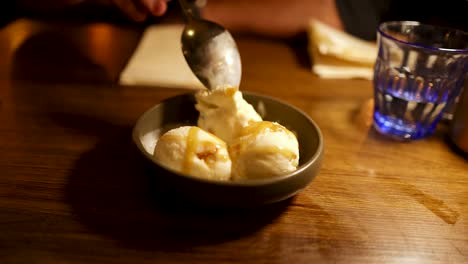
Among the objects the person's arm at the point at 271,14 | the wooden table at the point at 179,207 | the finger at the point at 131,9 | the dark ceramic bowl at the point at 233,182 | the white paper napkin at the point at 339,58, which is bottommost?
the person's arm at the point at 271,14

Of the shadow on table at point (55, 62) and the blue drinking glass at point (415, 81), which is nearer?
the blue drinking glass at point (415, 81)

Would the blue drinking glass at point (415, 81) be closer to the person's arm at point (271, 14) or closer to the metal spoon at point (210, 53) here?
the metal spoon at point (210, 53)

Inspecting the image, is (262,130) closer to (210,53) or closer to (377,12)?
(210,53)

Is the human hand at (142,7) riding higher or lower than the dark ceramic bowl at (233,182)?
higher

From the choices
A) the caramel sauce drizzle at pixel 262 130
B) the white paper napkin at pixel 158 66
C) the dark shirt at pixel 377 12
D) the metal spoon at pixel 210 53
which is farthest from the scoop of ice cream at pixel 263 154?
the dark shirt at pixel 377 12

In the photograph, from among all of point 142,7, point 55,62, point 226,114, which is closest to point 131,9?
point 142,7

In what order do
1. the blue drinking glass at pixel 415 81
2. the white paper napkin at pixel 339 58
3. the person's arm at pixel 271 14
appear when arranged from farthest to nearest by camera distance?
the person's arm at pixel 271 14 → the white paper napkin at pixel 339 58 → the blue drinking glass at pixel 415 81

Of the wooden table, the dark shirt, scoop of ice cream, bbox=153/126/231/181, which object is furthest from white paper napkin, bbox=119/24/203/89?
the dark shirt

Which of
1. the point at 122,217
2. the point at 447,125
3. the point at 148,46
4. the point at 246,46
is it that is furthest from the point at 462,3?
the point at 122,217
